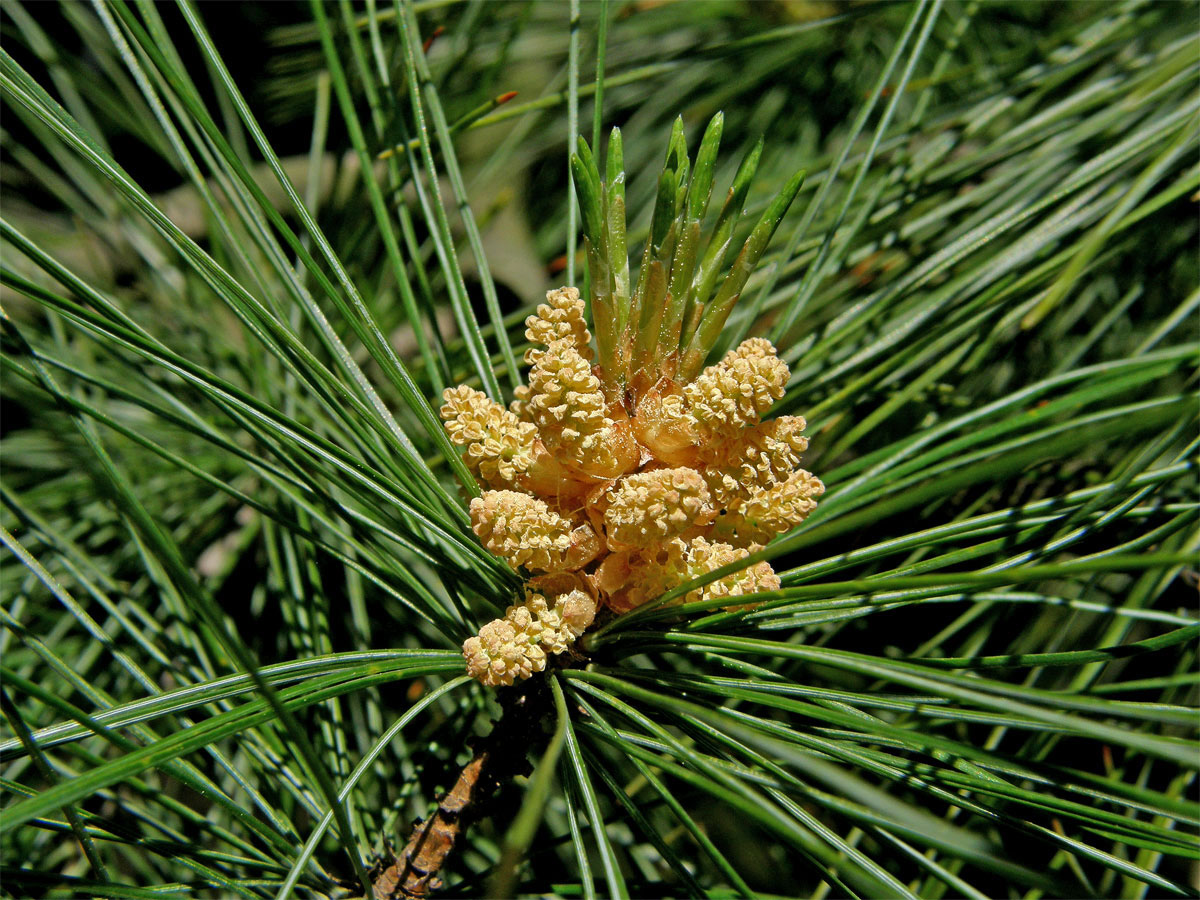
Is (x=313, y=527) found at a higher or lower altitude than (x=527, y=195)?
lower

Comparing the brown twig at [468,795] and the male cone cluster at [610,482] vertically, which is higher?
the male cone cluster at [610,482]

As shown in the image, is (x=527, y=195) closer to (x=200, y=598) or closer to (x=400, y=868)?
(x=400, y=868)

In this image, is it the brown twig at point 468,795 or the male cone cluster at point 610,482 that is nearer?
the male cone cluster at point 610,482

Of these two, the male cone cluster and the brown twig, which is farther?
the brown twig

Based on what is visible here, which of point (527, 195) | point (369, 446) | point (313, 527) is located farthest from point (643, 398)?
point (527, 195)

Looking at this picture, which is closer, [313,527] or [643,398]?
[643,398]

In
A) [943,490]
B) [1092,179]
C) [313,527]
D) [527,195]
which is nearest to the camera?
[943,490]

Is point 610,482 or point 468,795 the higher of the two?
point 610,482

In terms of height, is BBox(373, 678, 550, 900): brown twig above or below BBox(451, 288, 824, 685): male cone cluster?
below
